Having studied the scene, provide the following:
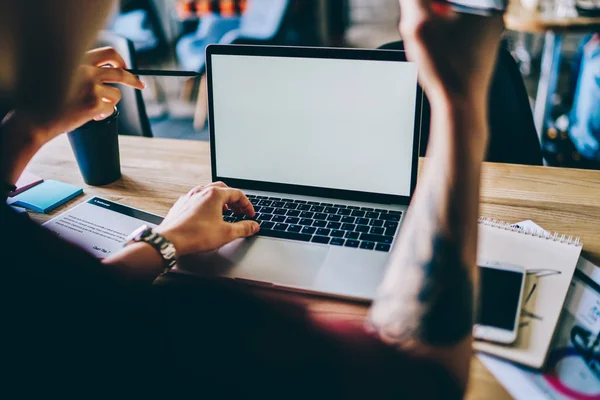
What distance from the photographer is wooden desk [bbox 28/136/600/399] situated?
88cm

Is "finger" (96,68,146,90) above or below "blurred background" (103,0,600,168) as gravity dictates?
above

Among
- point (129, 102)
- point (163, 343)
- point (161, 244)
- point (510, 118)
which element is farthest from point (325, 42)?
point (163, 343)

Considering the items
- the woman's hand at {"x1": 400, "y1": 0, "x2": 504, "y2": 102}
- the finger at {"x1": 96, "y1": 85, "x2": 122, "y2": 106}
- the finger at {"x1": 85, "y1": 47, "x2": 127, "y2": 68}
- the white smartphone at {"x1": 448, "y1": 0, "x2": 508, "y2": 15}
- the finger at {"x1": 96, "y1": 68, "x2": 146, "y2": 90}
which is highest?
the white smartphone at {"x1": 448, "y1": 0, "x2": 508, "y2": 15}

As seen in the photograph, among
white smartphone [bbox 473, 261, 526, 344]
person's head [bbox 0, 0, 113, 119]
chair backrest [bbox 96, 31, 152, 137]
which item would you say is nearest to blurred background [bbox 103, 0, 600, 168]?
chair backrest [bbox 96, 31, 152, 137]

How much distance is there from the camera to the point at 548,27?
262 cm

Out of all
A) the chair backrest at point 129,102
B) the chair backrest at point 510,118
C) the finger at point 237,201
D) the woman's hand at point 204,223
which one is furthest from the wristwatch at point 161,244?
the chair backrest at point 129,102

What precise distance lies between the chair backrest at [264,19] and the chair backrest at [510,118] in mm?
2497

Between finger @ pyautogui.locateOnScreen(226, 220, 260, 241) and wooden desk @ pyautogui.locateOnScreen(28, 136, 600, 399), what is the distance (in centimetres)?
14

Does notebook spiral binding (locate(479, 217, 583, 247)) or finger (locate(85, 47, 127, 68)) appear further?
finger (locate(85, 47, 127, 68))

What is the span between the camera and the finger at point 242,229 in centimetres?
84

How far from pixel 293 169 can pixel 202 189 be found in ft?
0.63

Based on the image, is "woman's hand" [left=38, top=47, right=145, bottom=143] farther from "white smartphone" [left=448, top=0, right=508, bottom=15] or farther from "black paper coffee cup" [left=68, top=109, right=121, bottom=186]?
"white smartphone" [left=448, top=0, right=508, bottom=15]

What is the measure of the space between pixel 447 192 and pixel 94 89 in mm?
703

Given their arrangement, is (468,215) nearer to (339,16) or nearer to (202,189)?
(202,189)
